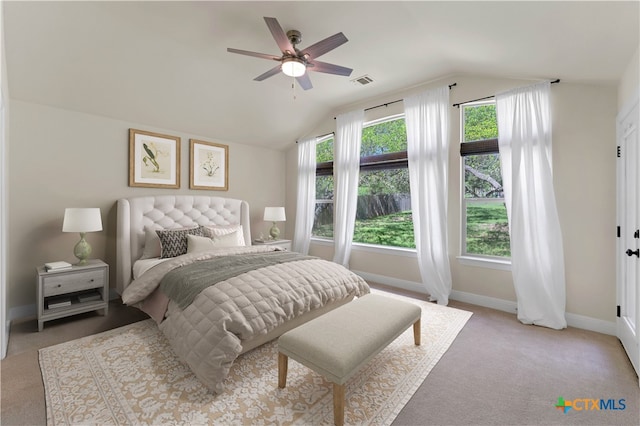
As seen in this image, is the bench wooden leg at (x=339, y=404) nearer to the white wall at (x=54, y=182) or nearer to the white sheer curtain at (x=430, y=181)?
the white sheer curtain at (x=430, y=181)

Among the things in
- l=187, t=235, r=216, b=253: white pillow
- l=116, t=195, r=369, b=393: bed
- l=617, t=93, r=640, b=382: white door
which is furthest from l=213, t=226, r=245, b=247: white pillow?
l=617, t=93, r=640, b=382: white door

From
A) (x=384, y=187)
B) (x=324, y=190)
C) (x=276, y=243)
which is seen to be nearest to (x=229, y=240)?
(x=276, y=243)

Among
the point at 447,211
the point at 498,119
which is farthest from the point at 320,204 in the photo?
the point at 498,119

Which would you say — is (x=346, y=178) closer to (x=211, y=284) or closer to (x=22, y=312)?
(x=211, y=284)

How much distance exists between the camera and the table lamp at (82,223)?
2893 millimetres

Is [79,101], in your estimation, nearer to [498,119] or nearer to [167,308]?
[167,308]

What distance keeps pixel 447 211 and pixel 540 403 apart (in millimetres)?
2303

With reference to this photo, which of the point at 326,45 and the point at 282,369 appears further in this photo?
the point at 326,45

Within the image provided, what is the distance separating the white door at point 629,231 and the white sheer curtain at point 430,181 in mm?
1528

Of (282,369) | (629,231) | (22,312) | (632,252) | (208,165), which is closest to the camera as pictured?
(282,369)

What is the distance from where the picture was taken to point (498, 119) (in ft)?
10.6

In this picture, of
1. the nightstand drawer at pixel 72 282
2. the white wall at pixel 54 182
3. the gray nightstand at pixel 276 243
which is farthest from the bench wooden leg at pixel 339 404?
the white wall at pixel 54 182

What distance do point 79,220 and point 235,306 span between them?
7.38 feet

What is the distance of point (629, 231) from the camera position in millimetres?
2359
